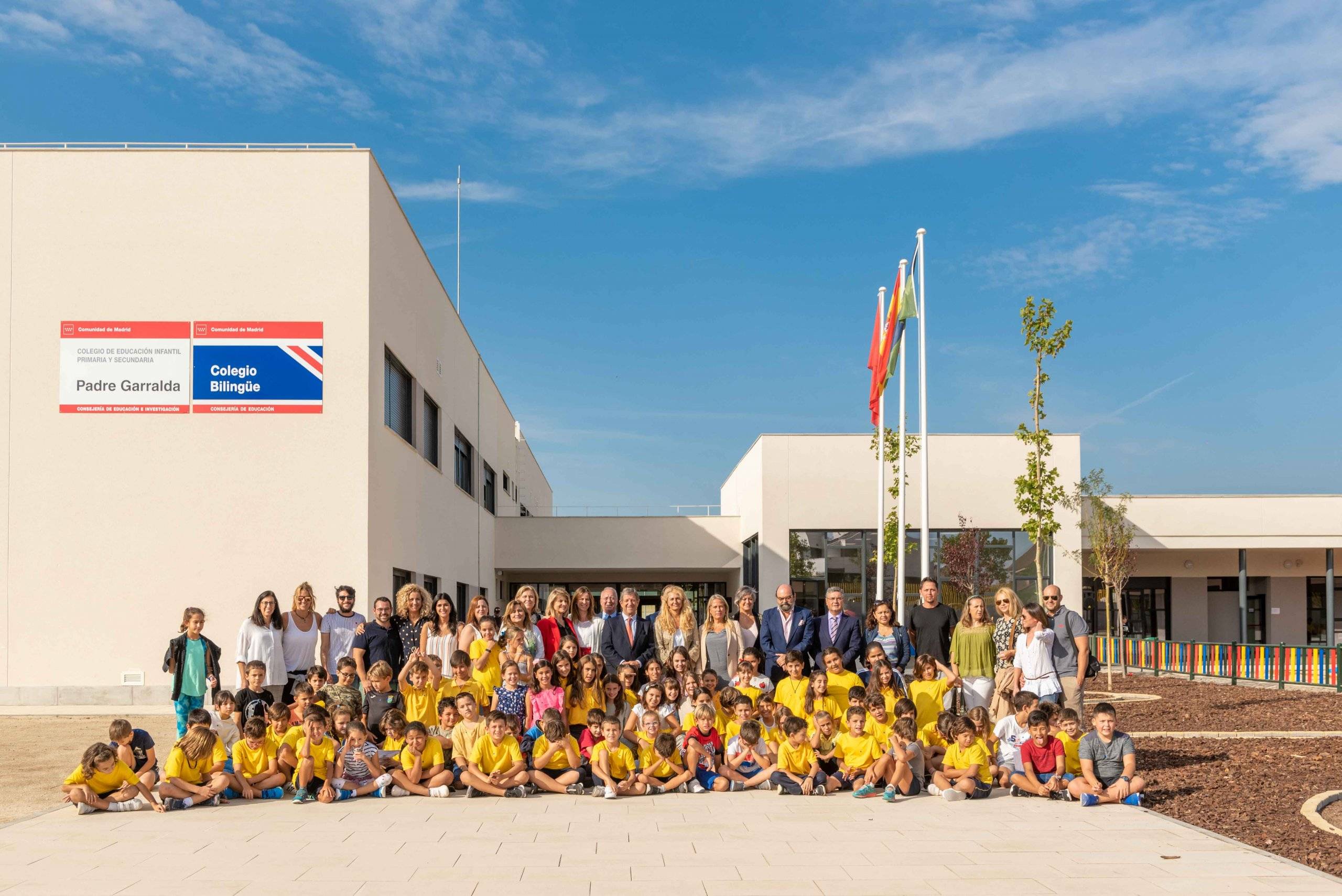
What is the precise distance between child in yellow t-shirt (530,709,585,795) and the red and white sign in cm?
919

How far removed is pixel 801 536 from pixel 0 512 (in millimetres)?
17967

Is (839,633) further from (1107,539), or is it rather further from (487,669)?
(1107,539)

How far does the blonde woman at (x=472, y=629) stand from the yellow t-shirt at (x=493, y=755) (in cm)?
128

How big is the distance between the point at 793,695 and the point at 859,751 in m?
0.86

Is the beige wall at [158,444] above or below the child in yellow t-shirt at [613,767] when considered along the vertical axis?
above

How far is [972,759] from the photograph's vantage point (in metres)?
9.05

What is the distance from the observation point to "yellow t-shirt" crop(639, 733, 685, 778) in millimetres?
9148

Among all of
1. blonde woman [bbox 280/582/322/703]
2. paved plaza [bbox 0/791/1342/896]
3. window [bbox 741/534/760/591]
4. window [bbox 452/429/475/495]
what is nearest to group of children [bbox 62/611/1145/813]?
paved plaza [bbox 0/791/1342/896]

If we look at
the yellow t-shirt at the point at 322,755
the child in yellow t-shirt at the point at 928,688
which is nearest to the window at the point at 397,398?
the yellow t-shirt at the point at 322,755

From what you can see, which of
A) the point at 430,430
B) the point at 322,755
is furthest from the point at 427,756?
the point at 430,430

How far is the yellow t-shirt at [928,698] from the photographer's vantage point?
32.2 feet

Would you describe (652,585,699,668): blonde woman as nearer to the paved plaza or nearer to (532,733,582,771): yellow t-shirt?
(532,733,582,771): yellow t-shirt

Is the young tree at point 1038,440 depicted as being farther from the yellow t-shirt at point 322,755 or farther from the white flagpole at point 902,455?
the yellow t-shirt at point 322,755

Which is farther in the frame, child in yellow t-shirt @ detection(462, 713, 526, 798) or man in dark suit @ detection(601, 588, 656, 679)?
man in dark suit @ detection(601, 588, 656, 679)
